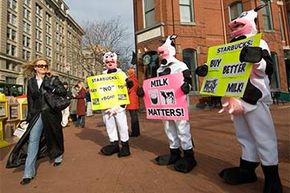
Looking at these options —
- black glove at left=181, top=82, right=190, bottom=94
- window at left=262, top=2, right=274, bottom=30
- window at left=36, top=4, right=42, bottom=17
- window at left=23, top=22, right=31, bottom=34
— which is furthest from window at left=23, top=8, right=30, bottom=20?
black glove at left=181, top=82, right=190, bottom=94

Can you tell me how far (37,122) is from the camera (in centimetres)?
463

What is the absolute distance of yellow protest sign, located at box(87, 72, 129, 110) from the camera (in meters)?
5.50

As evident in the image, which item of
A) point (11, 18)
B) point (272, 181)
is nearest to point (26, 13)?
point (11, 18)

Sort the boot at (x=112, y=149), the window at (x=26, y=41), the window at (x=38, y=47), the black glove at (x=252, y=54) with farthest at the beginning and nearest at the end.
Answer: the window at (x=38, y=47), the window at (x=26, y=41), the boot at (x=112, y=149), the black glove at (x=252, y=54)

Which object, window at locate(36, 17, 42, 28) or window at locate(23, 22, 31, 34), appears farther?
window at locate(36, 17, 42, 28)

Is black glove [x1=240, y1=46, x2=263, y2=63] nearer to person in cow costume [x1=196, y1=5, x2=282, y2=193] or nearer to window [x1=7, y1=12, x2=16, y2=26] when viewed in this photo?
person in cow costume [x1=196, y1=5, x2=282, y2=193]

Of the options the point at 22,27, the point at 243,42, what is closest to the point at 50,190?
the point at 243,42

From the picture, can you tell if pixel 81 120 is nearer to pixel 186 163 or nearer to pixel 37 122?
pixel 37 122

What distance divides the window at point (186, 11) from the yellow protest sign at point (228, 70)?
14437 mm

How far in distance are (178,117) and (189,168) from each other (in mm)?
820

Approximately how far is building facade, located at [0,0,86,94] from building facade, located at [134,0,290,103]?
16.8 m

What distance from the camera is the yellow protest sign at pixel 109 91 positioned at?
18.1 ft

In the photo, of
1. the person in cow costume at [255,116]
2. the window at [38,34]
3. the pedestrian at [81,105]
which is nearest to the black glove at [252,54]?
the person in cow costume at [255,116]

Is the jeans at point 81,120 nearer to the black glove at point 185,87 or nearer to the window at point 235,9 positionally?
the black glove at point 185,87
